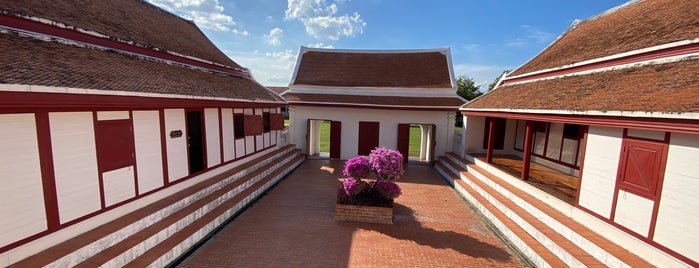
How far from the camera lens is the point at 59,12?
6.16 metres

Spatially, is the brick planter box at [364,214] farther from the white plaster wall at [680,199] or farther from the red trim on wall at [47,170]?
the red trim on wall at [47,170]

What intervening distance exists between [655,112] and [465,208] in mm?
5288

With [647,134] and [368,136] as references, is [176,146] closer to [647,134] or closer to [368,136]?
[368,136]

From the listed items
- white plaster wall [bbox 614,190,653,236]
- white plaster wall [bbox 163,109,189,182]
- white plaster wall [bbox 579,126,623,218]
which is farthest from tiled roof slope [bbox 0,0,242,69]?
white plaster wall [bbox 614,190,653,236]

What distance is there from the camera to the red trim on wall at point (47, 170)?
4.42 meters

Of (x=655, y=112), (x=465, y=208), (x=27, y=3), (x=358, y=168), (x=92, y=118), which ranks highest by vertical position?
(x=27, y=3)

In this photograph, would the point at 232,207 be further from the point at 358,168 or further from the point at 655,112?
the point at 655,112

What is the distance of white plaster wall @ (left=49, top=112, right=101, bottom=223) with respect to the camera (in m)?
4.69

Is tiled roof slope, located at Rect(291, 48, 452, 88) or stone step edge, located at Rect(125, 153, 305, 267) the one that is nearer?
stone step edge, located at Rect(125, 153, 305, 267)

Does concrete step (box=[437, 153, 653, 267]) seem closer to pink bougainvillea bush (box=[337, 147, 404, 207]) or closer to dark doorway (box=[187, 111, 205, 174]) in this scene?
pink bougainvillea bush (box=[337, 147, 404, 207])

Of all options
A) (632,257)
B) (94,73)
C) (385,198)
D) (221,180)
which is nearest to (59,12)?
(94,73)

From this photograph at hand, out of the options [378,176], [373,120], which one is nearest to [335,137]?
[373,120]

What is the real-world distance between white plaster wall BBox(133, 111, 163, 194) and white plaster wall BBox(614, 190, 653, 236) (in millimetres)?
9814

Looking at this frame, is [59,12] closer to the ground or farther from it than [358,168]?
farther from it
